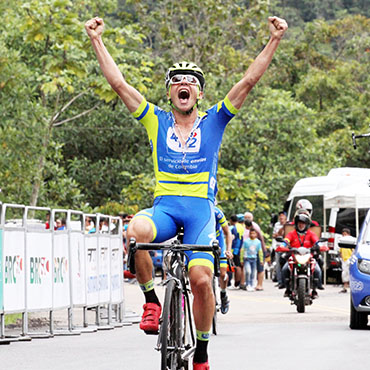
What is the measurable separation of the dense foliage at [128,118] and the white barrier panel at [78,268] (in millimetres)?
11170

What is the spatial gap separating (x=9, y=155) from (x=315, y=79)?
3323 centimetres

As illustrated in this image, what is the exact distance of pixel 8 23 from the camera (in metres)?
29.5

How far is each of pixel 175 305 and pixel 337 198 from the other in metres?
24.3

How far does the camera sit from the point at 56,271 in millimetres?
14531

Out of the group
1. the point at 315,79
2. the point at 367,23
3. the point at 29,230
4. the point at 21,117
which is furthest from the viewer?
the point at 367,23

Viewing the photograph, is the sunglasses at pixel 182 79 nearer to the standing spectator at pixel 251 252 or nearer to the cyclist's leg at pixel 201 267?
the cyclist's leg at pixel 201 267

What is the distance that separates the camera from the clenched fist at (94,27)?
859 centimetres

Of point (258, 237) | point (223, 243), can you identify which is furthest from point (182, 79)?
point (258, 237)

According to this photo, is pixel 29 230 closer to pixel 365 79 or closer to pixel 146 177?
pixel 146 177

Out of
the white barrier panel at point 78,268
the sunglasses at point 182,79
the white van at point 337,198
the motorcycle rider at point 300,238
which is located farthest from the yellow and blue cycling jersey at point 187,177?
the white van at point 337,198

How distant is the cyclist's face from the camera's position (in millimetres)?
8375

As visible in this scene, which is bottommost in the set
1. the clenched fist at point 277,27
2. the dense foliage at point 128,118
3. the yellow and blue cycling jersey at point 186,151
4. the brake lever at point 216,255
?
the brake lever at point 216,255

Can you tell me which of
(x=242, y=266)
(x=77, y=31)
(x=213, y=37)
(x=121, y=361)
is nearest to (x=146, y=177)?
(x=213, y=37)

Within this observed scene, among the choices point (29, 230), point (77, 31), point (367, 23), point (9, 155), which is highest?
point (367, 23)
